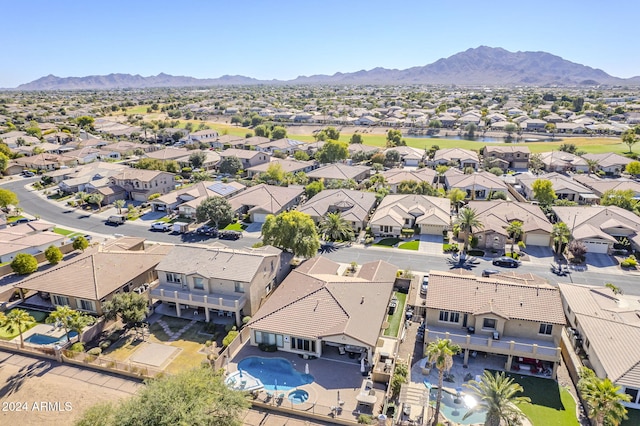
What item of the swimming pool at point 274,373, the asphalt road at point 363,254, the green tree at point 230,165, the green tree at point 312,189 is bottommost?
the swimming pool at point 274,373

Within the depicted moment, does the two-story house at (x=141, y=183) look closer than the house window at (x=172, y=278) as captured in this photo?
No

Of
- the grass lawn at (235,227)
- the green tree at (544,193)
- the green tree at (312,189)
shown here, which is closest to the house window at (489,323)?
the grass lawn at (235,227)

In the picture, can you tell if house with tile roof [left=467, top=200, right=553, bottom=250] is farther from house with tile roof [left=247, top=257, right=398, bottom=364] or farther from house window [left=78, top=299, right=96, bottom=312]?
house window [left=78, top=299, right=96, bottom=312]

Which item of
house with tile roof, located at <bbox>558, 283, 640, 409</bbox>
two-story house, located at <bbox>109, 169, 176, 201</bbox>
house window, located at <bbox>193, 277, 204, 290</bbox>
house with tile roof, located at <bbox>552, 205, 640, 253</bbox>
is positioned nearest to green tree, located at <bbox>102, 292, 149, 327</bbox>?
house window, located at <bbox>193, 277, 204, 290</bbox>

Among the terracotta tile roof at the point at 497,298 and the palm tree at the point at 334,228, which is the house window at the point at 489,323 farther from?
the palm tree at the point at 334,228

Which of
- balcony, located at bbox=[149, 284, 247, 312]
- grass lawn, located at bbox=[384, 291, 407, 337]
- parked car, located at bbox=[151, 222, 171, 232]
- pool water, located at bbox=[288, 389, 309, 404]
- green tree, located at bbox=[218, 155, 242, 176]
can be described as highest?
green tree, located at bbox=[218, 155, 242, 176]

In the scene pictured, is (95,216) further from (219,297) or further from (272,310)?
(272,310)

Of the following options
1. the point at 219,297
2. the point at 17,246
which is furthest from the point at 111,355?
the point at 17,246
